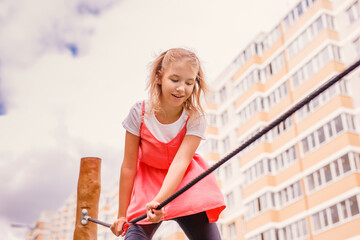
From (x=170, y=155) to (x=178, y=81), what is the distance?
14.5 inches

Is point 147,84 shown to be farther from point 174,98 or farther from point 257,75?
point 257,75

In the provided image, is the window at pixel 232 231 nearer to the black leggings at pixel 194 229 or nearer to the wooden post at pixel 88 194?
the wooden post at pixel 88 194

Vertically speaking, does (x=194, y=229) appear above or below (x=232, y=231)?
below

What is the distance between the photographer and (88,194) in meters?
4.07

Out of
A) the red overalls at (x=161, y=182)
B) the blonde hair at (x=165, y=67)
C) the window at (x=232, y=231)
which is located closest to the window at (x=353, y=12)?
the window at (x=232, y=231)

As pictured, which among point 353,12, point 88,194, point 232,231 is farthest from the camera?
point 232,231

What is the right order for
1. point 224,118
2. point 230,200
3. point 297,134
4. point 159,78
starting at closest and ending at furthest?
1. point 159,78
2. point 297,134
3. point 230,200
4. point 224,118

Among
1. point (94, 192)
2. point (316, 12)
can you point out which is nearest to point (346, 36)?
point (316, 12)

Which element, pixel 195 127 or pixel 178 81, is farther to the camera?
pixel 195 127

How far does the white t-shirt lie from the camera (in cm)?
214

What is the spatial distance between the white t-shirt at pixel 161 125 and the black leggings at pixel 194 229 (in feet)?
1.24

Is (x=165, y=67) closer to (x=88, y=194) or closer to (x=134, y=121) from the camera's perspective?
(x=134, y=121)

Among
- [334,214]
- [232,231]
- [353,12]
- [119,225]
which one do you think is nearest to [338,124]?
[334,214]

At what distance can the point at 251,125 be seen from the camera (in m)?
24.0
